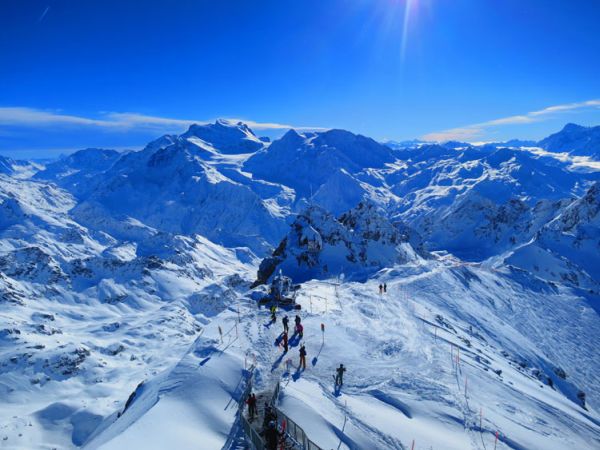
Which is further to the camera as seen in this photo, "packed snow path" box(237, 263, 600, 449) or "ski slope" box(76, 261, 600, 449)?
"packed snow path" box(237, 263, 600, 449)

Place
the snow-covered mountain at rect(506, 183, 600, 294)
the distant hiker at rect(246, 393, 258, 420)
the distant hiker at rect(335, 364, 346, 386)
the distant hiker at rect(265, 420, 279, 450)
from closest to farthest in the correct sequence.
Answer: the distant hiker at rect(265, 420, 279, 450)
the distant hiker at rect(246, 393, 258, 420)
the distant hiker at rect(335, 364, 346, 386)
the snow-covered mountain at rect(506, 183, 600, 294)

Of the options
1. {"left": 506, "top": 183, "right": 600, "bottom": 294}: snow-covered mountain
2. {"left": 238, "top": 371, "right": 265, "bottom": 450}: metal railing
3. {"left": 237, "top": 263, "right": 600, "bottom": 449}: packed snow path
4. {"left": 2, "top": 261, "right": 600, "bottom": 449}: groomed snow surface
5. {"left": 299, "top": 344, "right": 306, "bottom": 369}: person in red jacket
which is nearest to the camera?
{"left": 238, "top": 371, "right": 265, "bottom": 450}: metal railing

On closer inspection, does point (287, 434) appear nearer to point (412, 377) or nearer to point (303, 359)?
point (303, 359)

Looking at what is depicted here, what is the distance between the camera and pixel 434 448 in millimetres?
22984

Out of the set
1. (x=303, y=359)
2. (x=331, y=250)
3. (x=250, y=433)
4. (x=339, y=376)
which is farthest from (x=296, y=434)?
(x=331, y=250)

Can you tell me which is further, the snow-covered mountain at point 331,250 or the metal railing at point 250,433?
the snow-covered mountain at point 331,250

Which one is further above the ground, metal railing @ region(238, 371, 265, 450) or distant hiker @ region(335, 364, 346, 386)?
metal railing @ region(238, 371, 265, 450)

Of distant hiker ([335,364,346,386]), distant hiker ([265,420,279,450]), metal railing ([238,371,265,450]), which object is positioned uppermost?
distant hiker ([265,420,279,450])

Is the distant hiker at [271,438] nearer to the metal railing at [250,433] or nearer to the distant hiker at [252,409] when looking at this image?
the metal railing at [250,433]

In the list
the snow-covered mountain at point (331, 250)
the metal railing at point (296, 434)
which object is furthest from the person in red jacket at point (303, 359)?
the snow-covered mountain at point (331, 250)

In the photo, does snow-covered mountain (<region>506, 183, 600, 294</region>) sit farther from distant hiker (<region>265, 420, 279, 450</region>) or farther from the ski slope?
distant hiker (<region>265, 420, 279, 450</region>)

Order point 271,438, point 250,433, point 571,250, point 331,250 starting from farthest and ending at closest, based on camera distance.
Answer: point 571,250 → point 331,250 → point 250,433 → point 271,438

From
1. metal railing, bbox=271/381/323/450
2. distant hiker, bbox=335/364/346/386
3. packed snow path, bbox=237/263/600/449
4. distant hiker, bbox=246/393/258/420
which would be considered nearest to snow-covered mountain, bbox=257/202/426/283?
packed snow path, bbox=237/263/600/449

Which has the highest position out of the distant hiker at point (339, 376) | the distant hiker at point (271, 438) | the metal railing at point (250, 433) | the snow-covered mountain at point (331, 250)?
the distant hiker at point (271, 438)
